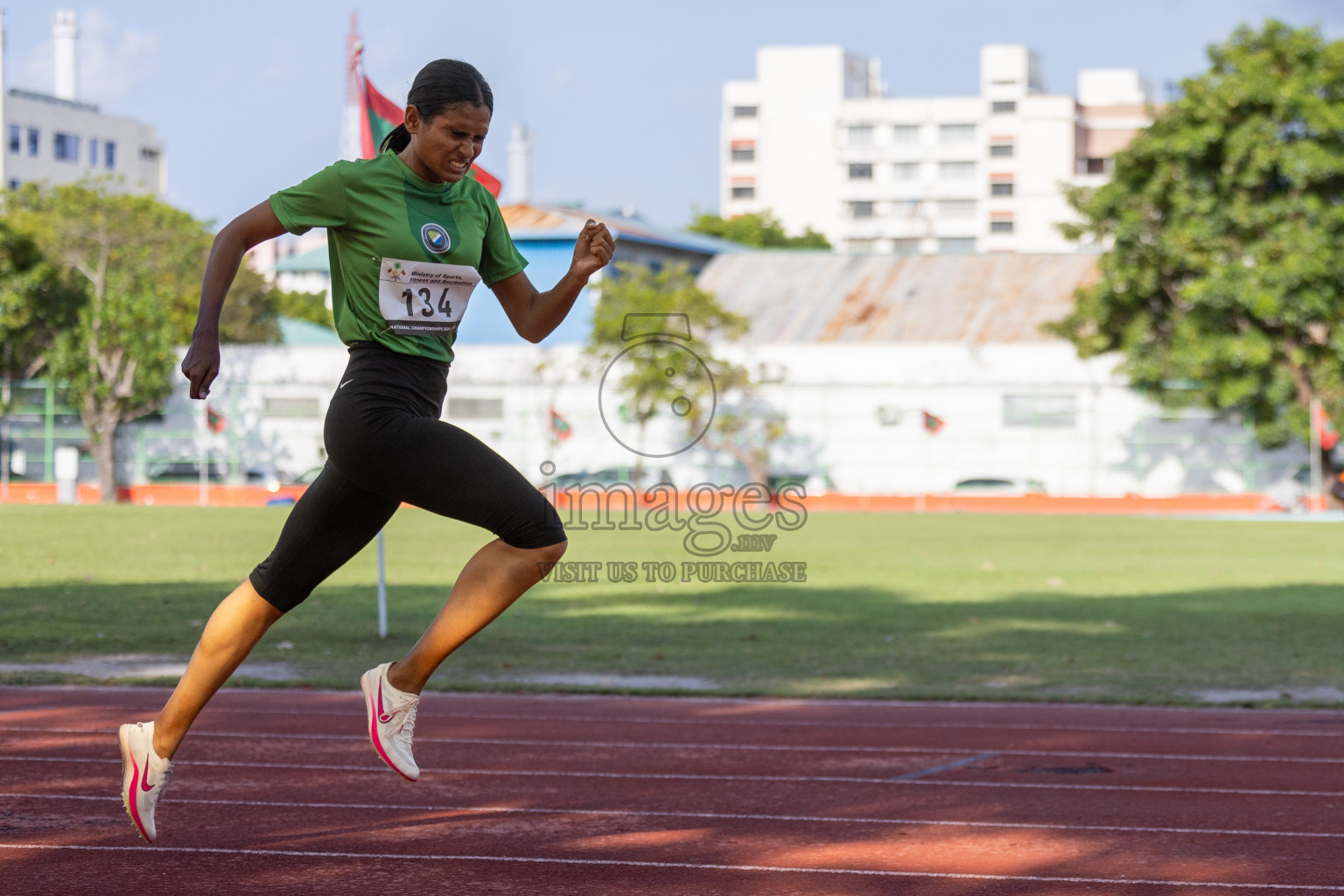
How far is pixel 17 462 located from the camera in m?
44.9

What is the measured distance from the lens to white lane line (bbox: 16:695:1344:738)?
7.67 metres

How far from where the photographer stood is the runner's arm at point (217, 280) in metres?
3.81

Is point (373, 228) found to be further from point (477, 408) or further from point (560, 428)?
point (477, 408)

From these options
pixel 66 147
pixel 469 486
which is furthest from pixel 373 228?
pixel 66 147

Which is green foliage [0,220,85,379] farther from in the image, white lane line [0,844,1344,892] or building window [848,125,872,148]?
building window [848,125,872,148]

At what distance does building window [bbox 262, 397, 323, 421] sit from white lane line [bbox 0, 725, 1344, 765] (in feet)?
132

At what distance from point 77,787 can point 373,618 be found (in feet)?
24.1

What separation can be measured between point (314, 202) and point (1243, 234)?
119ft

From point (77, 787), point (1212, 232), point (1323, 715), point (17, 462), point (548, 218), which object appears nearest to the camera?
point (77, 787)

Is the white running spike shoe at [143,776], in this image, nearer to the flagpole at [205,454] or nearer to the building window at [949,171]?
the flagpole at [205,454]

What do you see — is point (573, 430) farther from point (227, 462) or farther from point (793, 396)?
point (227, 462)

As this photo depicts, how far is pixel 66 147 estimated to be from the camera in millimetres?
83750

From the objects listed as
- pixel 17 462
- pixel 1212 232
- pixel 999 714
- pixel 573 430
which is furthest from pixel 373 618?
pixel 17 462

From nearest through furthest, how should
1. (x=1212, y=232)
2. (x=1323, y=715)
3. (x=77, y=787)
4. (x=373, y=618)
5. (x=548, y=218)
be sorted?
(x=77, y=787) < (x=1323, y=715) < (x=373, y=618) < (x=1212, y=232) < (x=548, y=218)
